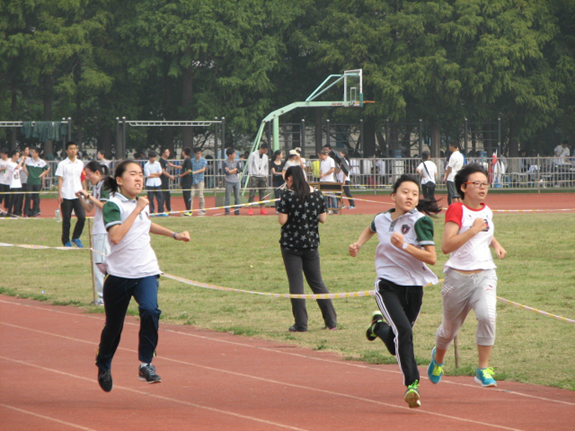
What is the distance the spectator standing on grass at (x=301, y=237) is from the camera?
9703 mm

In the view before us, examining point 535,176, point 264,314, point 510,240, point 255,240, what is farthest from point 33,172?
→ point 535,176

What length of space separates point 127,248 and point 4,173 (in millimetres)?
19502

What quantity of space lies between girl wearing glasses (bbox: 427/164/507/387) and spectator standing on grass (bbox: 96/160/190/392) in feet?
6.13

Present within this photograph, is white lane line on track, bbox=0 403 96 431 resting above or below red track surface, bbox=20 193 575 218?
below

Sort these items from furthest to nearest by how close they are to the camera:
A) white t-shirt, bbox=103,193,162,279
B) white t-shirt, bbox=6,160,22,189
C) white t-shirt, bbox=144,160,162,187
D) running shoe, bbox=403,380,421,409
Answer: white t-shirt, bbox=144,160,162,187 → white t-shirt, bbox=6,160,22,189 → white t-shirt, bbox=103,193,162,279 → running shoe, bbox=403,380,421,409

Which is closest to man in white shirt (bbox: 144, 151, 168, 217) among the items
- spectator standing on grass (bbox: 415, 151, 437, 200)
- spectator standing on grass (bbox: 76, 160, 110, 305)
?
spectator standing on grass (bbox: 415, 151, 437, 200)

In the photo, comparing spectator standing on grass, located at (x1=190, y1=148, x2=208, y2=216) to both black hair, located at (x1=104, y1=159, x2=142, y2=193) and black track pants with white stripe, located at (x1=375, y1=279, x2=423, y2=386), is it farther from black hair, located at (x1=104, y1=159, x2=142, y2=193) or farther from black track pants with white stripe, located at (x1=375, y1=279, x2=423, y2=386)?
black track pants with white stripe, located at (x1=375, y1=279, x2=423, y2=386)

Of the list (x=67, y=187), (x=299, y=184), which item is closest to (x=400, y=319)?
(x=299, y=184)

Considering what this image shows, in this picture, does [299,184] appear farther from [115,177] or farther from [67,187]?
[67,187]

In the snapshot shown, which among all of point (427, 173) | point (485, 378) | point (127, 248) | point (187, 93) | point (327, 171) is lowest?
point (485, 378)

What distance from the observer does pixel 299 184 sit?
32.0 feet

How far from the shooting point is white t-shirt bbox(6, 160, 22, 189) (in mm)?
24906

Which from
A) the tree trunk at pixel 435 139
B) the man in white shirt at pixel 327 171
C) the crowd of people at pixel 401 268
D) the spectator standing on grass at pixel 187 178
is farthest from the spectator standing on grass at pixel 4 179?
the tree trunk at pixel 435 139

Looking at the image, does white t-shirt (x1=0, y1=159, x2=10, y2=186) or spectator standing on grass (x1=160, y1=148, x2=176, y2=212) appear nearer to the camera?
white t-shirt (x1=0, y1=159, x2=10, y2=186)
